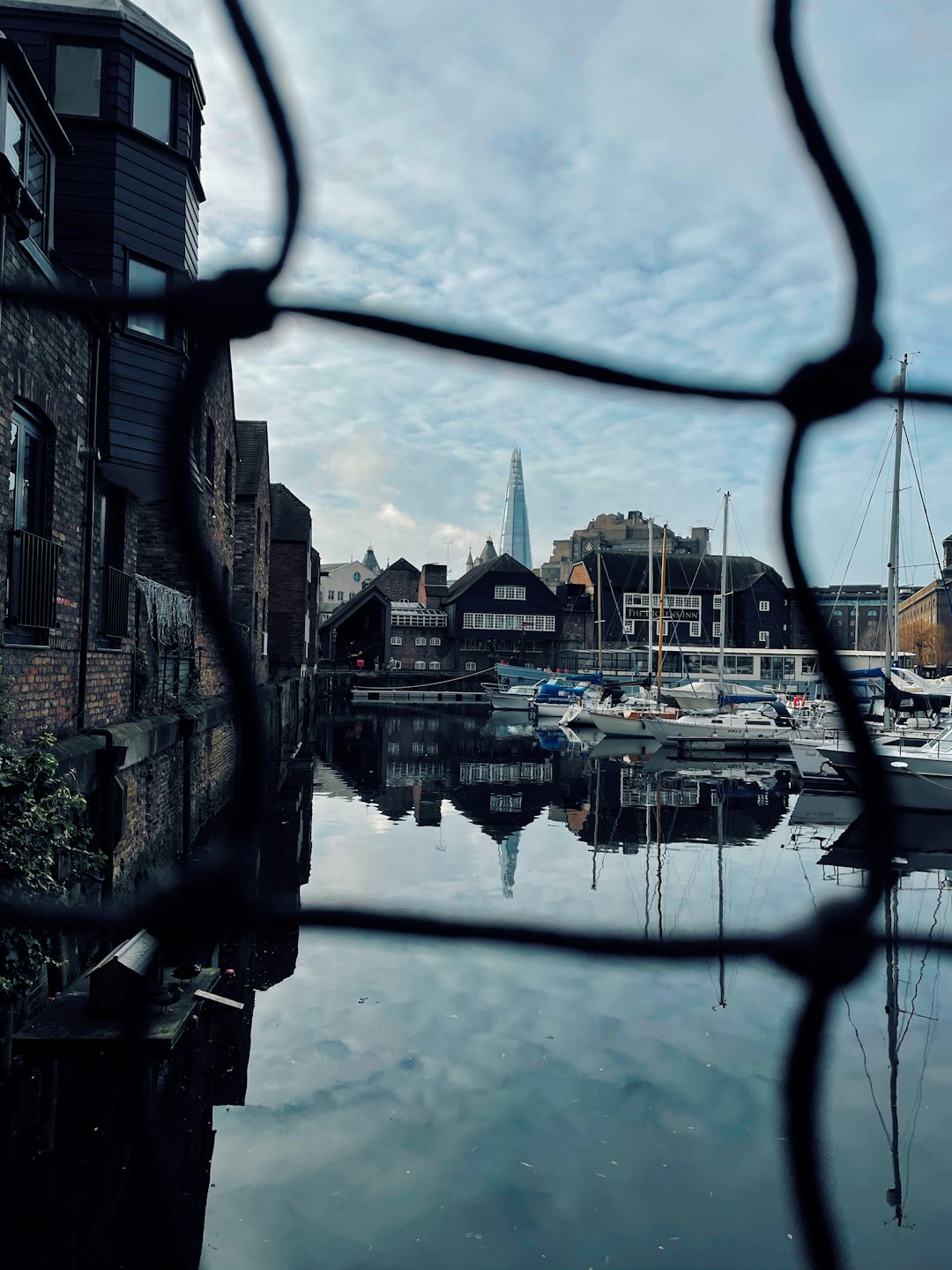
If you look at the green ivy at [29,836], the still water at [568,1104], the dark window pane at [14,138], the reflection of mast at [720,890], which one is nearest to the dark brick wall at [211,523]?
the dark window pane at [14,138]

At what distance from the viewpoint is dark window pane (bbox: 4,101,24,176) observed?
5117 millimetres

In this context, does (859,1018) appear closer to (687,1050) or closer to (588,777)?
(687,1050)

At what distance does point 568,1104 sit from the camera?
556cm

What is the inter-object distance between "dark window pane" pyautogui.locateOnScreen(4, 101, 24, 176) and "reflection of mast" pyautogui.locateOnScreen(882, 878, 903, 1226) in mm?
5767

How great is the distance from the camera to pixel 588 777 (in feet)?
68.5

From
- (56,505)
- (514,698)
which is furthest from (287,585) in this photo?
(56,505)

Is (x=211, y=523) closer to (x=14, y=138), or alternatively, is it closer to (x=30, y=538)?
(x=30, y=538)

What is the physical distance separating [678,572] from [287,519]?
995 inches

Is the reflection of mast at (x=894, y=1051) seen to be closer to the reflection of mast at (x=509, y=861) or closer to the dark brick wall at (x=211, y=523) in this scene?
the reflection of mast at (x=509, y=861)

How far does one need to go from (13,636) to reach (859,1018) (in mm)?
6444

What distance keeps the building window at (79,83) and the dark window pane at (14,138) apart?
365 centimetres

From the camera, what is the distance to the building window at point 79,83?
28.2 feet

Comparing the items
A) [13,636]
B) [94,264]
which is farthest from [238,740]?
[94,264]

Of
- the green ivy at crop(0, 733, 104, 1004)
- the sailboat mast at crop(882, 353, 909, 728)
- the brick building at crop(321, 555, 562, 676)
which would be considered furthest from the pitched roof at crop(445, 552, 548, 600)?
the green ivy at crop(0, 733, 104, 1004)
